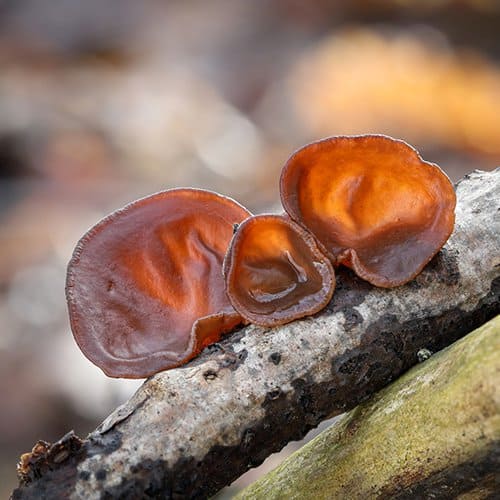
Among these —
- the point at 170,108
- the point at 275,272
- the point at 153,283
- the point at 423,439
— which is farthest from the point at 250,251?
the point at 170,108

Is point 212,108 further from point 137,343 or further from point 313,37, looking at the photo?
point 137,343

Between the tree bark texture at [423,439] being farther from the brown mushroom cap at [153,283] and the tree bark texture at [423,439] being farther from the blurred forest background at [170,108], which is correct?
the blurred forest background at [170,108]

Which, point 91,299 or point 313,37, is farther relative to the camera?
point 313,37

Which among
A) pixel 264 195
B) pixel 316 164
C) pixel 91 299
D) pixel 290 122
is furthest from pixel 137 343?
pixel 290 122

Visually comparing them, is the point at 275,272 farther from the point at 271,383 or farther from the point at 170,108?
the point at 170,108

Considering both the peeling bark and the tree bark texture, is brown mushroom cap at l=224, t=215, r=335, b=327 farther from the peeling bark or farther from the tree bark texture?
the tree bark texture

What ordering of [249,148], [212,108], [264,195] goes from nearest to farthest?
[264,195] < [249,148] < [212,108]
